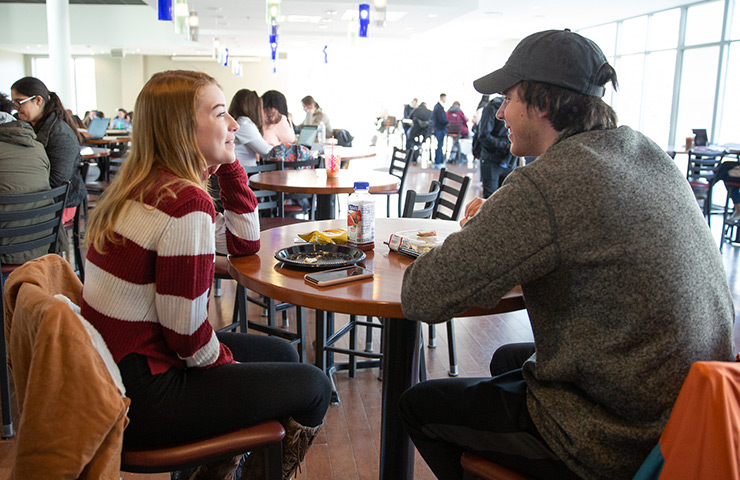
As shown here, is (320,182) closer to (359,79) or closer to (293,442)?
(293,442)

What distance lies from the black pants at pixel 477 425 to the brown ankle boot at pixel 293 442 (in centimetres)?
21

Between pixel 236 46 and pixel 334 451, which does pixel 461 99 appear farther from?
pixel 334 451

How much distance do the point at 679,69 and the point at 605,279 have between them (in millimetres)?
11609

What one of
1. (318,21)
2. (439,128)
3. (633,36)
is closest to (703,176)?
(439,128)

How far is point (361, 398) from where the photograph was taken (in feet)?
7.81

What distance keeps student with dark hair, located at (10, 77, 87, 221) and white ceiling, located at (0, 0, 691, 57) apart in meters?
6.96

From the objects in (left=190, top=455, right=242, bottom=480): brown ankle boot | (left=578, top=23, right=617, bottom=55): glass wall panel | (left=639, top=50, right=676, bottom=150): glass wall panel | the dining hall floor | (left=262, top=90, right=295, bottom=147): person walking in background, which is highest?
(left=578, top=23, right=617, bottom=55): glass wall panel

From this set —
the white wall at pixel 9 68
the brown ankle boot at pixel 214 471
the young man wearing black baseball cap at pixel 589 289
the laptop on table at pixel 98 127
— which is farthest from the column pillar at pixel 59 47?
the white wall at pixel 9 68

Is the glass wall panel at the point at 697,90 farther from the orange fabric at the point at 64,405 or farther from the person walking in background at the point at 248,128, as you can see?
the orange fabric at the point at 64,405

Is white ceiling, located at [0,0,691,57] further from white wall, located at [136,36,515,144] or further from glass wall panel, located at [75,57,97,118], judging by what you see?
glass wall panel, located at [75,57,97,118]

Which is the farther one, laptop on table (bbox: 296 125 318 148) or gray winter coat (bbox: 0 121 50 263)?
laptop on table (bbox: 296 125 318 148)

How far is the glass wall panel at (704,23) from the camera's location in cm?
979

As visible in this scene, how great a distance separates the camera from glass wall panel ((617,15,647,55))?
39.1ft

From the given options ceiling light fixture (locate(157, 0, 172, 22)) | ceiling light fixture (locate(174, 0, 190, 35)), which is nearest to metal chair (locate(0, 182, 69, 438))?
ceiling light fixture (locate(157, 0, 172, 22))
